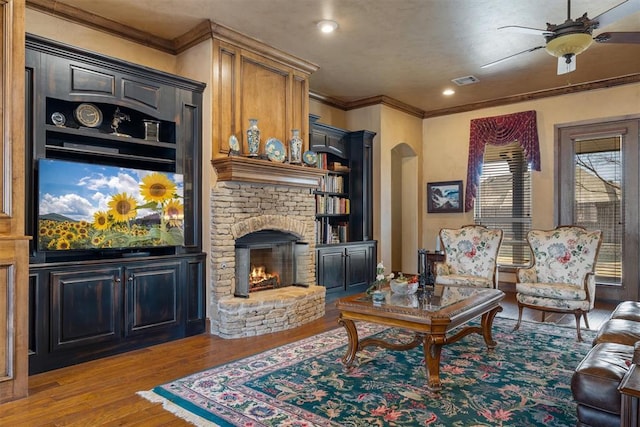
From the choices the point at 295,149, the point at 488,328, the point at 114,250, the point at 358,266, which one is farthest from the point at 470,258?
the point at 114,250

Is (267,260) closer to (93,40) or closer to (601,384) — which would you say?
(93,40)

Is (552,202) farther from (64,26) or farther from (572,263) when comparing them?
(64,26)

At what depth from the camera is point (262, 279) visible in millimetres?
4965

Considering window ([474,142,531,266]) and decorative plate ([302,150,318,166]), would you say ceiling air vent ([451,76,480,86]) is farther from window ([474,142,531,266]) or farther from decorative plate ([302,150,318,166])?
decorative plate ([302,150,318,166])

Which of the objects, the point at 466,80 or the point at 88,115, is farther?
the point at 466,80

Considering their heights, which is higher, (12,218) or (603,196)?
(603,196)

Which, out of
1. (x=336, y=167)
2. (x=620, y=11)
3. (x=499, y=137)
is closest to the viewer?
(x=620, y=11)

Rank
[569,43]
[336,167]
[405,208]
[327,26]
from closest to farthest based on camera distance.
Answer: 1. [569,43]
2. [327,26]
3. [336,167]
4. [405,208]

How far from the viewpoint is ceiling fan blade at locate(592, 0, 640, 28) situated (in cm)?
265

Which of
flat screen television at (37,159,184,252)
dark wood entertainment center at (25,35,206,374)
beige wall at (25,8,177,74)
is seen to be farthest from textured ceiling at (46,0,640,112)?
flat screen television at (37,159,184,252)

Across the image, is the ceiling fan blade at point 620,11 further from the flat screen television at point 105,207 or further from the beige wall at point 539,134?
the beige wall at point 539,134

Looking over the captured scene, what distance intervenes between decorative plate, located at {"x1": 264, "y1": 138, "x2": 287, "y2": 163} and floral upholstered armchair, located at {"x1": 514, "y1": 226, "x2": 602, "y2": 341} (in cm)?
293

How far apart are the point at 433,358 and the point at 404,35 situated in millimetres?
3359

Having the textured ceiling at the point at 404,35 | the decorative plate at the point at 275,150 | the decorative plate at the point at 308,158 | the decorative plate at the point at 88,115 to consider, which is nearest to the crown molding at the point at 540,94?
the textured ceiling at the point at 404,35
